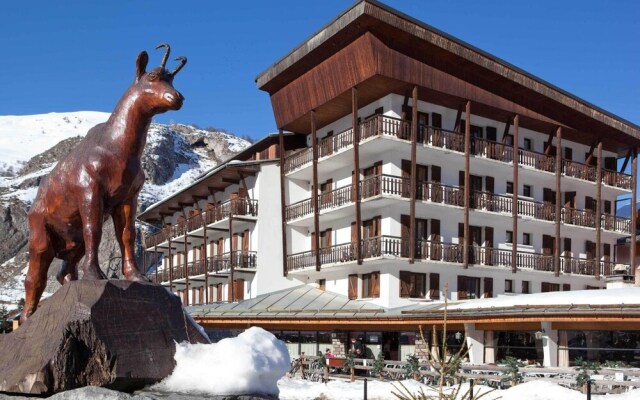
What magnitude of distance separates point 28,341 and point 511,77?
109 feet

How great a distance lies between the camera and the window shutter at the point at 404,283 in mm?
34531

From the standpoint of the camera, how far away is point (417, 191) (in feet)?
115

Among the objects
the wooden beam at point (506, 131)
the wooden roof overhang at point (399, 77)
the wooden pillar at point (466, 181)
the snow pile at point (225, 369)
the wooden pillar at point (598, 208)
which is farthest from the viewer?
the wooden pillar at point (598, 208)

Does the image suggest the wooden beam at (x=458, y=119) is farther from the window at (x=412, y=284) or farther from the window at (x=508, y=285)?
the window at (x=508, y=285)

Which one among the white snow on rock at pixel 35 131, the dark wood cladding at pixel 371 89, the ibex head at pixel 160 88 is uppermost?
the white snow on rock at pixel 35 131

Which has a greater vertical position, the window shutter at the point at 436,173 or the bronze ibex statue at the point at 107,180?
the window shutter at the point at 436,173

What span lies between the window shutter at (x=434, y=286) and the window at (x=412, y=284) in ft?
0.96

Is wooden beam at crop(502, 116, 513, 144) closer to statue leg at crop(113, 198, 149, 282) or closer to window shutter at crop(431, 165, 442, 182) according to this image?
window shutter at crop(431, 165, 442, 182)

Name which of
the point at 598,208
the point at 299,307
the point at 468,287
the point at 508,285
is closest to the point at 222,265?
the point at 299,307

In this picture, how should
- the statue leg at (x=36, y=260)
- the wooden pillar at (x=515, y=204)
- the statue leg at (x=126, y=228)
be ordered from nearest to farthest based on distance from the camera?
the statue leg at (x=126, y=228) → the statue leg at (x=36, y=260) → the wooden pillar at (x=515, y=204)

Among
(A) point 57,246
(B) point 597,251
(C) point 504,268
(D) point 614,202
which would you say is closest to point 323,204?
(C) point 504,268

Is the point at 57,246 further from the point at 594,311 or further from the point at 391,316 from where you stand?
the point at 391,316

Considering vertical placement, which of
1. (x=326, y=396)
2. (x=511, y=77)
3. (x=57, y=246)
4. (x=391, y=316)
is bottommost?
(x=326, y=396)

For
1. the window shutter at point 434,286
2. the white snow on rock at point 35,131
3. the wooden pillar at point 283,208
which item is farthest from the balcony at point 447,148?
the white snow on rock at point 35,131
